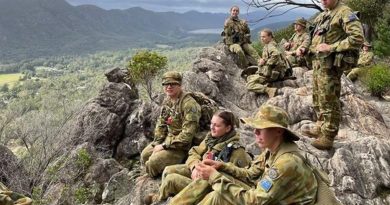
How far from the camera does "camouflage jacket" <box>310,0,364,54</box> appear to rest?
7.99 m

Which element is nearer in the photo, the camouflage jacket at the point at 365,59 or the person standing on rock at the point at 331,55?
the person standing on rock at the point at 331,55

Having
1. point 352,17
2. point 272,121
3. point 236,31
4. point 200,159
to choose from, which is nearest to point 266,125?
point 272,121

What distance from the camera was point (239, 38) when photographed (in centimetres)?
1831

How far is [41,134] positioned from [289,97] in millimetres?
14026

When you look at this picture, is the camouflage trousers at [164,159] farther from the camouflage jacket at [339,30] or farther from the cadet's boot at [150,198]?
the camouflage jacket at [339,30]

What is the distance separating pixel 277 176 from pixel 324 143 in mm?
4250

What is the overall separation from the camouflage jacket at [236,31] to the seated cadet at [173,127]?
957 cm

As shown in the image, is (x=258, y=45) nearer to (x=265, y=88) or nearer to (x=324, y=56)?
(x=265, y=88)

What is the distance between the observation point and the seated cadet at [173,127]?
27.3ft

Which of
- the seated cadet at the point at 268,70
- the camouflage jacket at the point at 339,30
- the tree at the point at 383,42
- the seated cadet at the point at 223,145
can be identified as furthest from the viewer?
the tree at the point at 383,42

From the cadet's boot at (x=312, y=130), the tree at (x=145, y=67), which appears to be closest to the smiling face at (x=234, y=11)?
the tree at (x=145, y=67)

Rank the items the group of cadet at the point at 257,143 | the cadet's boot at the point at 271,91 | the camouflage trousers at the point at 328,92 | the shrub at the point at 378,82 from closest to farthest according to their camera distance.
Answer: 1. the group of cadet at the point at 257,143
2. the camouflage trousers at the point at 328,92
3. the cadet's boot at the point at 271,91
4. the shrub at the point at 378,82

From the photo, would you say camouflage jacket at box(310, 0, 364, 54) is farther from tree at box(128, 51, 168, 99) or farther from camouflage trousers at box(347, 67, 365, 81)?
tree at box(128, 51, 168, 99)

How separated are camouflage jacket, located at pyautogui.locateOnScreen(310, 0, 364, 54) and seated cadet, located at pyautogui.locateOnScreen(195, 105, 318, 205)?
11.2 ft
